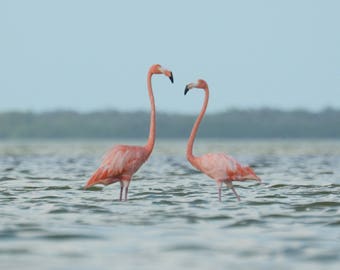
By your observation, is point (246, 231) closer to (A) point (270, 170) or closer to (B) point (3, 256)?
(B) point (3, 256)

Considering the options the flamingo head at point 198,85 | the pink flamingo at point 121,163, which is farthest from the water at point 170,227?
the flamingo head at point 198,85

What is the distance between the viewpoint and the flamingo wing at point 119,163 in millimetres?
13641

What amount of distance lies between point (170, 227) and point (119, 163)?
3047 millimetres

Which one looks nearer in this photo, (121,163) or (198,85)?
(121,163)

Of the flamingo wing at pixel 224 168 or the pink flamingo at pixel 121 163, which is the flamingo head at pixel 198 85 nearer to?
the pink flamingo at pixel 121 163

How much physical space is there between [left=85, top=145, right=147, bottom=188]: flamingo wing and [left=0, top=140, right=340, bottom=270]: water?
473 millimetres

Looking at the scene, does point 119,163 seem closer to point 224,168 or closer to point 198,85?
point 224,168

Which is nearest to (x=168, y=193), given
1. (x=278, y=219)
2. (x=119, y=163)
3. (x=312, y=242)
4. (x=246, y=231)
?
(x=119, y=163)

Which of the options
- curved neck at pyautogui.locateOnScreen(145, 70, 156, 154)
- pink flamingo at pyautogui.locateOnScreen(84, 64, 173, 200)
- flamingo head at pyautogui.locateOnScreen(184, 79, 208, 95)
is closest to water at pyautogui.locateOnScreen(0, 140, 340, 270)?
pink flamingo at pyautogui.locateOnScreen(84, 64, 173, 200)

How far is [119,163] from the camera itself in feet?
44.7

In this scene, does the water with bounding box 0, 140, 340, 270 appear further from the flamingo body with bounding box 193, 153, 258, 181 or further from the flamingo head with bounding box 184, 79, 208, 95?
the flamingo head with bounding box 184, 79, 208, 95

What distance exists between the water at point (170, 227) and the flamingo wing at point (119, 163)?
47cm

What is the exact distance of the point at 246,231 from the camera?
1052cm

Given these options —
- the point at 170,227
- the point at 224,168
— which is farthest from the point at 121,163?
the point at 170,227
